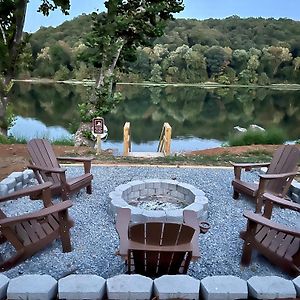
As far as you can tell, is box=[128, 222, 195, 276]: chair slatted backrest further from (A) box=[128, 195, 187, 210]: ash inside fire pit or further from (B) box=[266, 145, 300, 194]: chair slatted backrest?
(B) box=[266, 145, 300, 194]: chair slatted backrest

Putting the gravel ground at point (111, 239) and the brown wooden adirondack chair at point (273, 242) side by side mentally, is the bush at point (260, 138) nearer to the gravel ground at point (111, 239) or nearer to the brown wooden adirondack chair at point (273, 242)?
the gravel ground at point (111, 239)

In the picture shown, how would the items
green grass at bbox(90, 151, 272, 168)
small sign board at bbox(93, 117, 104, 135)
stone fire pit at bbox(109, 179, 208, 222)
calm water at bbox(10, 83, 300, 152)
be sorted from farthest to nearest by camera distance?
calm water at bbox(10, 83, 300, 152) < small sign board at bbox(93, 117, 104, 135) < green grass at bbox(90, 151, 272, 168) < stone fire pit at bbox(109, 179, 208, 222)

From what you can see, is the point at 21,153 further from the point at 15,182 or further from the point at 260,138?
the point at 260,138

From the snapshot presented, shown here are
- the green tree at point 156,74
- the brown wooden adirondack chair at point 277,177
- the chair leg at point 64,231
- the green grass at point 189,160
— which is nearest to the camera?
the chair leg at point 64,231

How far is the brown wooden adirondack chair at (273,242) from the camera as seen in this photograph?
8.15 feet

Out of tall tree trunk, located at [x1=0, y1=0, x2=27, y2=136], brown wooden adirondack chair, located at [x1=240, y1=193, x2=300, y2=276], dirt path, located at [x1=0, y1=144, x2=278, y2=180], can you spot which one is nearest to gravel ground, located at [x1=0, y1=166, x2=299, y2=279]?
brown wooden adirondack chair, located at [x1=240, y1=193, x2=300, y2=276]

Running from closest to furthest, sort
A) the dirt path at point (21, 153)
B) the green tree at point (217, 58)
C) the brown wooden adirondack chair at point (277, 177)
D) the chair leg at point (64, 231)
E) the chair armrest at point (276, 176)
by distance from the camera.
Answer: the chair leg at point (64, 231), the chair armrest at point (276, 176), the brown wooden adirondack chair at point (277, 177), the dirt path at point (21, 153), the green tree at point (217, 58)

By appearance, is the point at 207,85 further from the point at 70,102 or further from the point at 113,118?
the point at 113,118

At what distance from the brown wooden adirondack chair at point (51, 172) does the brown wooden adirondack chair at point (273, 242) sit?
1.89 meters

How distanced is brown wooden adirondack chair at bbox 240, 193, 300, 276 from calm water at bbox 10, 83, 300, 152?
317 inches

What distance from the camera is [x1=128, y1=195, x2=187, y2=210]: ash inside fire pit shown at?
400cm

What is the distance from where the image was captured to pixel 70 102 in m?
23.6

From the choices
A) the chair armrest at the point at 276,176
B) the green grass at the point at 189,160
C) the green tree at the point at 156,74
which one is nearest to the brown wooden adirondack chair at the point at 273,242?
the chair armrest at the point at 276,176

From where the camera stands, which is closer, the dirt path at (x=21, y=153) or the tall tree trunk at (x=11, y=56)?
the dirt path at (x=21, y=153)
